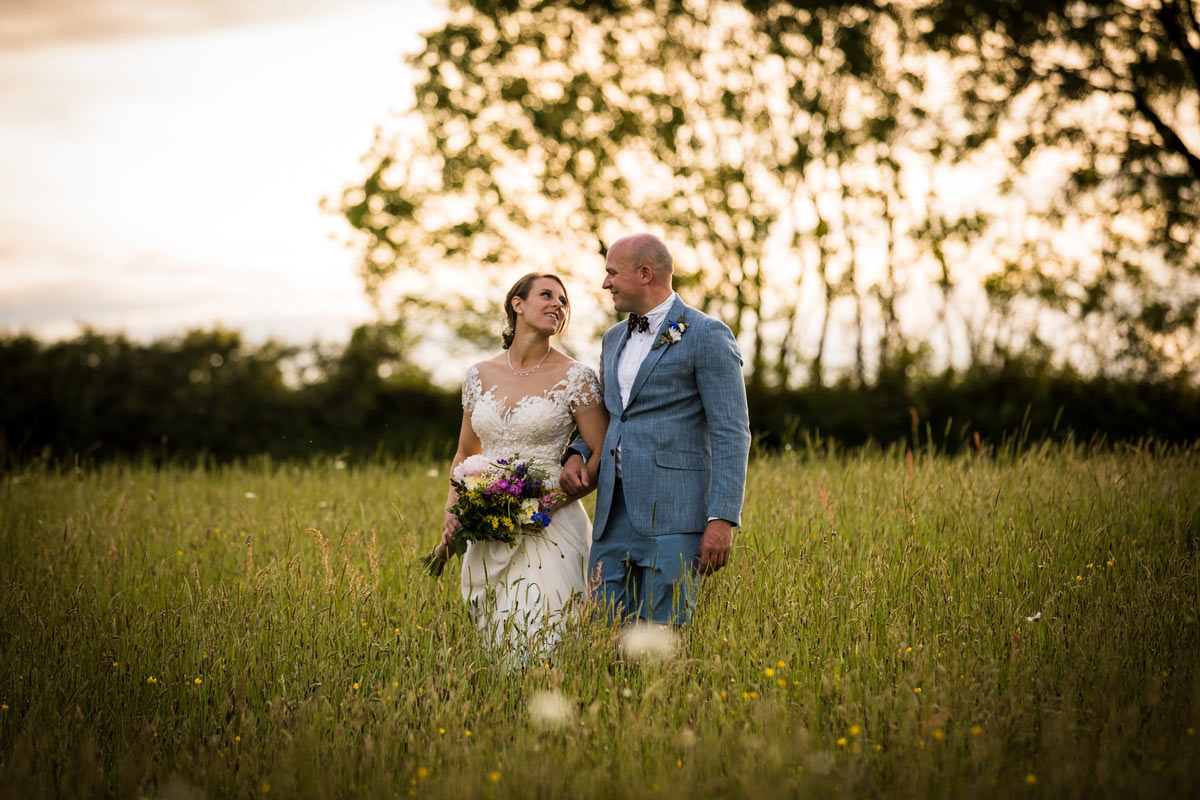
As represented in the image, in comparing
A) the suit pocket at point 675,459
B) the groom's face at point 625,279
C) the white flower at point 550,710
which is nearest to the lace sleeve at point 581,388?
the groom's face at point 625,279

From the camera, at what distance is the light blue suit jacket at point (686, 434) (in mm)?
4355

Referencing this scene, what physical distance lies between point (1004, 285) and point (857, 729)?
40.4ft

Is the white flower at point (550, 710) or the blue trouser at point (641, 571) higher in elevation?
the blue trouser at point (641, 571)

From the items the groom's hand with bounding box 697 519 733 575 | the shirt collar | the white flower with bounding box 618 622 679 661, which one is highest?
the shirt collar

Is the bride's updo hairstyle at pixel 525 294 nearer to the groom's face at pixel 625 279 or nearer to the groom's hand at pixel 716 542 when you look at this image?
the groom's face at pixel 625 279

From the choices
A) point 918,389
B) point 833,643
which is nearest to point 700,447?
point 833,643

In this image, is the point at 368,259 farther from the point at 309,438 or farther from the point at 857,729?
the point at 857,729

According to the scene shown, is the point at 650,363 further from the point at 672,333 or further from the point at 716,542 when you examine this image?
the point at 716,542

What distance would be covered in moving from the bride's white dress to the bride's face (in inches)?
10.4

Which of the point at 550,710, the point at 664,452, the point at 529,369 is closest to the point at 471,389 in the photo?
the point at 529,369

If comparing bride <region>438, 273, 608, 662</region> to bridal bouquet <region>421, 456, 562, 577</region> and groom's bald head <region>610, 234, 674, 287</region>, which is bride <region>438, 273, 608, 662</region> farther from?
groom's bald head <region>610, 234, 674, 287</region>

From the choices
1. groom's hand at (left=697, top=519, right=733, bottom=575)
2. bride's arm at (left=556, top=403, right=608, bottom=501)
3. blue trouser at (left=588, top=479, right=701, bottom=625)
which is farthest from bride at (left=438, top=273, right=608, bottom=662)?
groom's hand at (left=697, top=519, right=733, bottom=575)

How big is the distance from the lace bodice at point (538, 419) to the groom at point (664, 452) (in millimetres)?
247

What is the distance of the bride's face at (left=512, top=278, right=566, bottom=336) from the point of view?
193 inches
